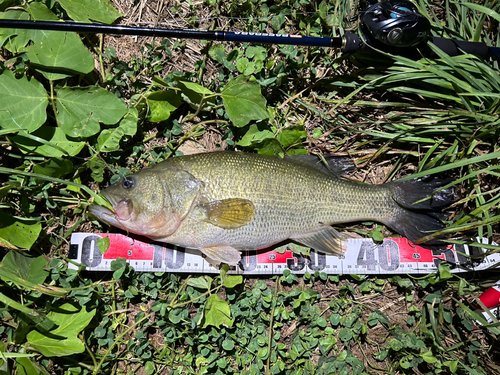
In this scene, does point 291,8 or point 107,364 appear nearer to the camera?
point 107,364

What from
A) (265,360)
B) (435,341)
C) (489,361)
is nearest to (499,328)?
(489,361)

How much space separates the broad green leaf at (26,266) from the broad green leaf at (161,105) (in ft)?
5.03

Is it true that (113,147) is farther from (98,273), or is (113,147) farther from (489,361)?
(489,361)

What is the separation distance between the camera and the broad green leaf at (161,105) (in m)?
3.05

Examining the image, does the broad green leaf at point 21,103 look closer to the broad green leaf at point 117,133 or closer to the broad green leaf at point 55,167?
the broad green leaf at point 55,167

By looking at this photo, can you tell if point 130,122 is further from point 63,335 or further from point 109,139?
point 63,335

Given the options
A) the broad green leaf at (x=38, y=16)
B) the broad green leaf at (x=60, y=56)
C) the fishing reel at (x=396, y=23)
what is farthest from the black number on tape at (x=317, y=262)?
the broad green leaf at (x=38, y=16)

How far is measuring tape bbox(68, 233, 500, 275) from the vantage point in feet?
9.93

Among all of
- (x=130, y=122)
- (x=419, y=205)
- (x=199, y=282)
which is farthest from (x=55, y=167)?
(x=419, y=205)

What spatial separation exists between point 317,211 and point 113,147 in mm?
1847

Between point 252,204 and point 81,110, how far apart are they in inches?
65.5

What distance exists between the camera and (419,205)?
9.94ft

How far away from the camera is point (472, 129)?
3061 mm

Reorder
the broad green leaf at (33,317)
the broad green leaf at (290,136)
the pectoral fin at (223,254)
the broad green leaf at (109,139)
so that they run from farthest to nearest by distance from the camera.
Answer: the broad green leaf at (290,136) < the broad green leaf at (109,139) < the pectoral fin at (223,254) < the broad green leaf at (33,317)
